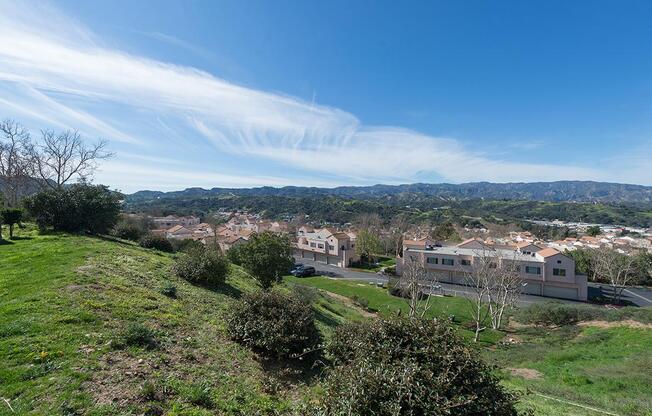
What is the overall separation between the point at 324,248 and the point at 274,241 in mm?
43408

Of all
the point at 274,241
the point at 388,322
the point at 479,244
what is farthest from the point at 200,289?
the point at 479,244

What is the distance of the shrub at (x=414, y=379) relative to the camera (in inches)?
138

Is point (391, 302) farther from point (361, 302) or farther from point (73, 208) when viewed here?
point (73, 208)

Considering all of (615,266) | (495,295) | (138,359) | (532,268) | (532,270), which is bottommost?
(495,295)

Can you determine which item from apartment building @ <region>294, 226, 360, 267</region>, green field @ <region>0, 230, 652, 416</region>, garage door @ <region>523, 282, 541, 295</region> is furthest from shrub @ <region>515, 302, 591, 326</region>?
apartment building @ <region>294, 226, 360, 267</region>

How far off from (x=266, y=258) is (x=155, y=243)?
11.0 m

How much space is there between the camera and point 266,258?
58.0ft

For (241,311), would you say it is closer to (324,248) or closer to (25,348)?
(25,348)

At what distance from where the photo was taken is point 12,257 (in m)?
12.7

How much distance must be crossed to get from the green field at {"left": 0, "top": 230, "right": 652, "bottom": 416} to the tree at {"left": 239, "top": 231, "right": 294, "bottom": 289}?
2797 mm

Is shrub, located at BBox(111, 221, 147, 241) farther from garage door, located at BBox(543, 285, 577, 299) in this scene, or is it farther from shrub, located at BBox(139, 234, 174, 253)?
garage door, located at BBox(543, 285, 577, 299)

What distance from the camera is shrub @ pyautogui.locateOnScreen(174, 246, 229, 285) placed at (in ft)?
45.1

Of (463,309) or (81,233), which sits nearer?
(81,233)

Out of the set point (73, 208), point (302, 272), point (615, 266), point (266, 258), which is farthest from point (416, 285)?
point (615, 266)
